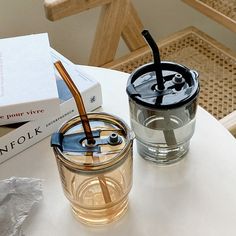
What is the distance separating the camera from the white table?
0.59 meters

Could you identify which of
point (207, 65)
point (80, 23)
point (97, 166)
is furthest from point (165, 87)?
point (80, 23)

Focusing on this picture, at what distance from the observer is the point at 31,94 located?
66cm

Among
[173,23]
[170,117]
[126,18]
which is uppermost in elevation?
[170,117]

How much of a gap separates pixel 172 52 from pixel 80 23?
0.92 ft

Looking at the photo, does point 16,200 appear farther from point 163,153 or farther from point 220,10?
point 220,10

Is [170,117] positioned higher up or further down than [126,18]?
higher up

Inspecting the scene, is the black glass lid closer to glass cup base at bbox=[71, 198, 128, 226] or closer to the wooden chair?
glass cup base at bbox=[71, 198, 128, 226]

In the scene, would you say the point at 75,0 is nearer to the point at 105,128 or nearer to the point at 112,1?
the point at 112,1

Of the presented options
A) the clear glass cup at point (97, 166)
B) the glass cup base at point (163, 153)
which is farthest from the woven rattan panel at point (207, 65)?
the clear glass cup at point (97, 166)

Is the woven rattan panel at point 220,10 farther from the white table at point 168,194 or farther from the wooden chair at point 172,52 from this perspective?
the white table at point 168,194

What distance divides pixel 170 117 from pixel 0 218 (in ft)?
0.76

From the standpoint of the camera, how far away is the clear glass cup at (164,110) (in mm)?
588

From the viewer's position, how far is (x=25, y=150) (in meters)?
0.70

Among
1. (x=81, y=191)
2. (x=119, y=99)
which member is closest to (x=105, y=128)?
(x=81, y=191)
